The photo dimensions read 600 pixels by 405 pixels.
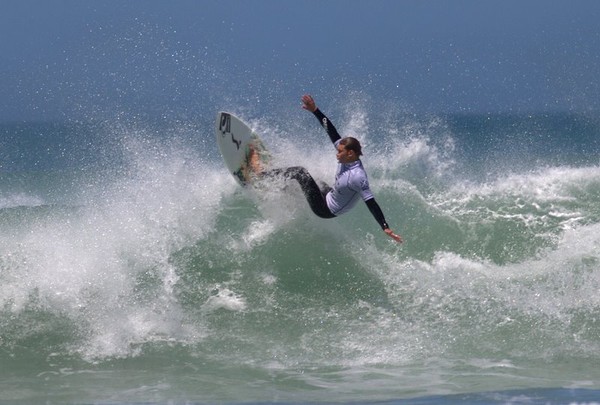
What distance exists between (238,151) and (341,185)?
184 cm

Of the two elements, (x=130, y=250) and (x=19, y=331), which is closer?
(x=19, y=331)

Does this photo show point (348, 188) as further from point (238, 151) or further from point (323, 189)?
point (238, 151)

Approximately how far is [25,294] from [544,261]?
18.1ft

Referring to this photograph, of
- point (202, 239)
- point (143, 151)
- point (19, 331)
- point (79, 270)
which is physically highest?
point (143, 151)

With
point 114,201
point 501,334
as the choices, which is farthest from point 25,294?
point 501,334

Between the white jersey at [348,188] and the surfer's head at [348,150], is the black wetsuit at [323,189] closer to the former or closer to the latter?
the white jersey at [348,188]

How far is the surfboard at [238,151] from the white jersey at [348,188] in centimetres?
135

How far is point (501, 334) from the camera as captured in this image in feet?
27.9

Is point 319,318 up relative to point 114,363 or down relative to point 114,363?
up

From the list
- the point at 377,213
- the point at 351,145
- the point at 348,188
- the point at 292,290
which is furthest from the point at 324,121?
the point at 292,290

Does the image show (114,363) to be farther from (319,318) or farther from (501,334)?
(501,334)

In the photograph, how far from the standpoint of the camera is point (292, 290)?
9.55 metres

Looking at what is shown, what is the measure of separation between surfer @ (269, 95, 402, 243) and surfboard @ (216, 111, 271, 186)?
1.21 feet

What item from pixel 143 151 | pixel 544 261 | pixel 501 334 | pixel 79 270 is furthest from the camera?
pixel 143 151
